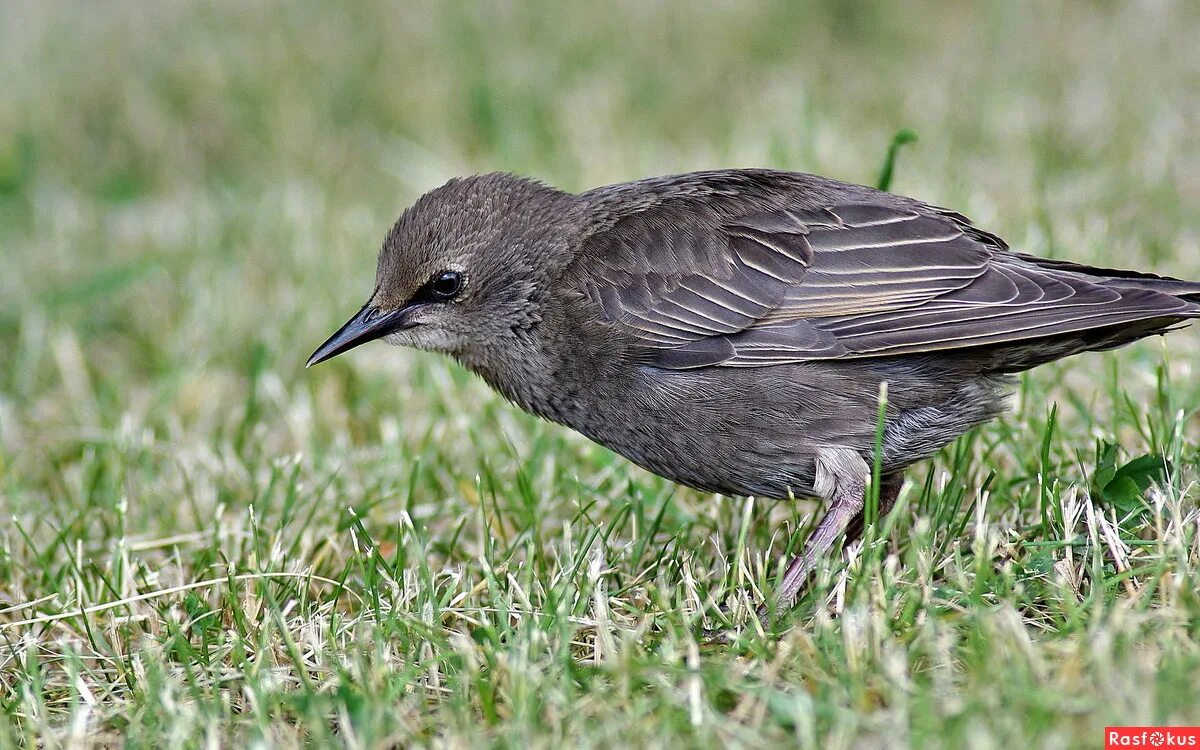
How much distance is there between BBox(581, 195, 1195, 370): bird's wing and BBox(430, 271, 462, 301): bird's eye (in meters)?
0.49

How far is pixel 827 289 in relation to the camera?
4152mm

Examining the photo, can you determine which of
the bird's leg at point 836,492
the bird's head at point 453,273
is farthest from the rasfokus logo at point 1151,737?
the bird's head at point 453,273

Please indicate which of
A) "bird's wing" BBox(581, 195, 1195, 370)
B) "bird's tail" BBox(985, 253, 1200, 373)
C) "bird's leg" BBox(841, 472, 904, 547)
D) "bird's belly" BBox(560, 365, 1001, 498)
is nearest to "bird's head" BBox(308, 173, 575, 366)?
"bird's wing" BBox(581, 195, 1195, 370)

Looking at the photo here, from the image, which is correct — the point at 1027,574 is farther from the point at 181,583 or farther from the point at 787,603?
the point at 181,583

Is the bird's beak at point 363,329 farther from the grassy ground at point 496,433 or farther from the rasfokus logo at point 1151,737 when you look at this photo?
the rasfokus logo at point 1151,737

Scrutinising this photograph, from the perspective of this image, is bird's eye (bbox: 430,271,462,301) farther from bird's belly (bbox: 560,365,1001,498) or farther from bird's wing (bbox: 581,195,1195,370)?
bird's belly (bbox: 560,365,1001,498)

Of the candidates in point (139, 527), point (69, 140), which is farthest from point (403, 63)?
point (139, 527)

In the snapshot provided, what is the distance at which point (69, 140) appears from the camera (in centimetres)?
989

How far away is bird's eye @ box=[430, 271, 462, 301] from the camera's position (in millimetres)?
4609

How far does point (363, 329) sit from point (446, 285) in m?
0.32

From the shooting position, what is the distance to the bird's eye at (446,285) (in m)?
4.61

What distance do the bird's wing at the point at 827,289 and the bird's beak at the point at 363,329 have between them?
2.29 ft

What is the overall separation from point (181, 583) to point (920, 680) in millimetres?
2500

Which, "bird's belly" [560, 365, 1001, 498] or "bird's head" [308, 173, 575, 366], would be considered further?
"bird's head" [308, 173, 575, 366]
